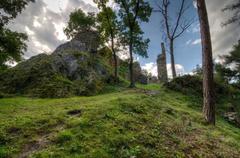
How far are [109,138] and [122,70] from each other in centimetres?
3145

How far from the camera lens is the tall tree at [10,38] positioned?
13914 mm

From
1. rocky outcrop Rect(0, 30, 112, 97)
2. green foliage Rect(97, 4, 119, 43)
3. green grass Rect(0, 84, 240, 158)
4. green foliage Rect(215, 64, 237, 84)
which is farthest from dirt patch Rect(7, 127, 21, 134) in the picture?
green foliage Rect(215, 64, 237, 84)

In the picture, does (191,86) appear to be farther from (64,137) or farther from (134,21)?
(64,137)

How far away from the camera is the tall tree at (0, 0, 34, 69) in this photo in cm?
1391

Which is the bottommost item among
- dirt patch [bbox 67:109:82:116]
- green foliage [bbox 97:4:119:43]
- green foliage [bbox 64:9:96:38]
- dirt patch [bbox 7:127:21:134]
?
dirt patch [bbox 7:127:21:134]

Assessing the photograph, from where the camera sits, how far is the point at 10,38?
45.4ft

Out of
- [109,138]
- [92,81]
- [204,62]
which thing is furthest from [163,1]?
[109,138]

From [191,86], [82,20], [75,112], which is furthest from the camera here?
[82,20]

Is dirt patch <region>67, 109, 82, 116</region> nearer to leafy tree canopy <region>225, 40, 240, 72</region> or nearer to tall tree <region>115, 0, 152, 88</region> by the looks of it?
tall tree <region>115, 0, 152, 88</region>

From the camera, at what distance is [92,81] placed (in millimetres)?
18812

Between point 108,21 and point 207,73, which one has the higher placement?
point 108,21

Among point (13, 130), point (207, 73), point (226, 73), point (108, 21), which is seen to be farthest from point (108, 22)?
point (226, 73)

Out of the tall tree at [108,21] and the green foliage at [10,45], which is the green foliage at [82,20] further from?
the green foliage at [10,45]

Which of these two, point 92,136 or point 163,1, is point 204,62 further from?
point 163,1
